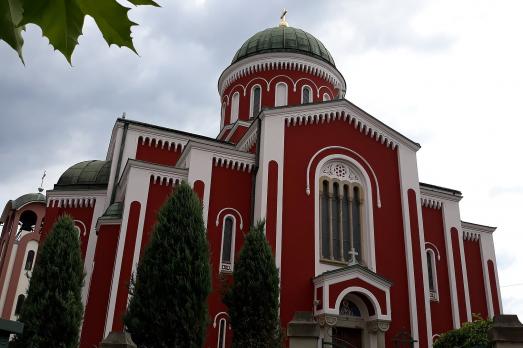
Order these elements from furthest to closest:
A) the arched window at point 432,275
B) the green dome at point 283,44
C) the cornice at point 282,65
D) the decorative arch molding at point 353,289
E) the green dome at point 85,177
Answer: the green dome at point 283,44
the cornice at point 282,65
the green dome at point 85,177
the arched window at point 432,275
the decorative arch molding at point 353,289

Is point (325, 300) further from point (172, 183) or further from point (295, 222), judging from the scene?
point (172, 183)

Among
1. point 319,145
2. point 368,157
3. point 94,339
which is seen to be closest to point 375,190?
point 368,157

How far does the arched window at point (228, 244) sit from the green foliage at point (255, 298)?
83.5 inches

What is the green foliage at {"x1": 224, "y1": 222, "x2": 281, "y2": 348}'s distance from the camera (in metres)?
11.0

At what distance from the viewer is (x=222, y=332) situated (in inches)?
518

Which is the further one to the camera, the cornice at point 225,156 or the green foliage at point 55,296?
the cornice at point 225,156

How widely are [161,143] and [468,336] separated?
37.4 feet

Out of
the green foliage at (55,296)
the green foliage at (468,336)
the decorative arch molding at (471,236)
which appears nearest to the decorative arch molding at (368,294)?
the green foliage at (468,336)

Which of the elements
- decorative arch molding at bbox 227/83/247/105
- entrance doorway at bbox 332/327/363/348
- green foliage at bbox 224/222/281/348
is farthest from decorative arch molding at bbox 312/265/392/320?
decorative arch molding at bbox 227/83/247/105

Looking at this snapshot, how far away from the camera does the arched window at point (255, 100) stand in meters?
20.1

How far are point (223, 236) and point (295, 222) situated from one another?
2068 millimetres

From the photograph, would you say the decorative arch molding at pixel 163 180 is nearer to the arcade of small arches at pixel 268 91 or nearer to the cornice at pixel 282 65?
the arcade of small arches at pixel 268 91

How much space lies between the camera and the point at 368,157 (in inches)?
639

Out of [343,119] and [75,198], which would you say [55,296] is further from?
[343,119]
